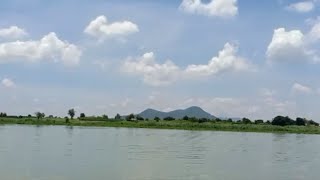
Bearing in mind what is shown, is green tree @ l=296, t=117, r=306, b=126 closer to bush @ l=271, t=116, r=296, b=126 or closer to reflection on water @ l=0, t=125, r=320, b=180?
bush @ l=271, t=116, r=296, b=126

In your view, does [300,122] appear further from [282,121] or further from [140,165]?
[140,165]

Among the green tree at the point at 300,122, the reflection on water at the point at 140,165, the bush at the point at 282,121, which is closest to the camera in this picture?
the reflection on water at the point at 140,165

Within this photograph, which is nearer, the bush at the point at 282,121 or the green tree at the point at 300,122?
the bush at the point at 282,121

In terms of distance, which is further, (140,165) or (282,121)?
A: (282,121)

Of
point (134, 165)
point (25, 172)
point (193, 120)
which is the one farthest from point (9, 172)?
point (193, 120)

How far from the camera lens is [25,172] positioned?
34.7 m

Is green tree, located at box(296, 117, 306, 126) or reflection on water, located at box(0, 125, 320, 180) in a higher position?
green tree, located at box(296, 117, 306, 126)

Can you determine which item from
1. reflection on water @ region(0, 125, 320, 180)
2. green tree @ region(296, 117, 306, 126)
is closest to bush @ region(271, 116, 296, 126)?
green tree @ region(296, 117, 306, 126)

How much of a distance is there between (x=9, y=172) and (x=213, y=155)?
25494mm

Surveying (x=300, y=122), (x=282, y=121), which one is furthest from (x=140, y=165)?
(x=300, y=122)

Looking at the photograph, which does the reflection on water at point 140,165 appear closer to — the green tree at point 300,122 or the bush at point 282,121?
the bush at point 282,121

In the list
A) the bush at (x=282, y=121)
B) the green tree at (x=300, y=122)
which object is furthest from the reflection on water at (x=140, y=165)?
the green tree at (x=300, y=122)

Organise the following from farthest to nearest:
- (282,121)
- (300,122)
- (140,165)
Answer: (300,122) → (282,121) → (140,165)

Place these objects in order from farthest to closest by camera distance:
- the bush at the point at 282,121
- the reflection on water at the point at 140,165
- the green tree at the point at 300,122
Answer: the green tree at the point at 300,122 < the bush at the point at 282,121 < the reflection on water at the point at 140,165
